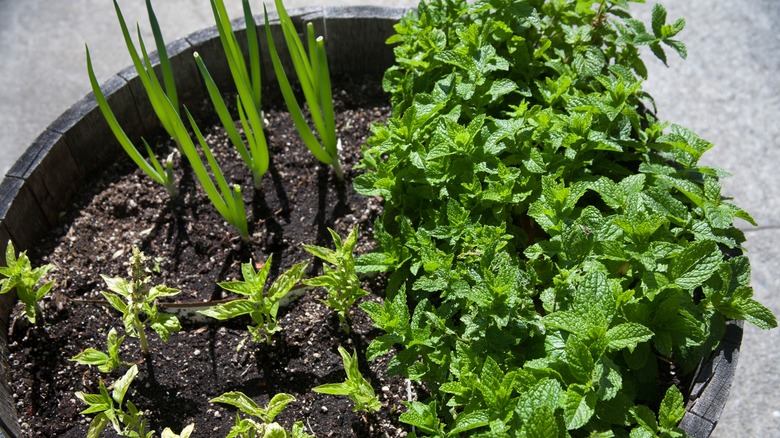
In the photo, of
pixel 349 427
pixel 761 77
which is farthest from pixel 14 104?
pixel 761 77

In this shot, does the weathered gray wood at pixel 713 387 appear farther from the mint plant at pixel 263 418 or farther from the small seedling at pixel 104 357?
the small seedling at pixel 104 357

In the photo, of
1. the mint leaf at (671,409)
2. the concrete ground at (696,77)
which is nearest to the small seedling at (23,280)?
the concrete ground at (696,77)

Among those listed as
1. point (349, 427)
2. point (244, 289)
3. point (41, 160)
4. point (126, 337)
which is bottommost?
point (349, 427)

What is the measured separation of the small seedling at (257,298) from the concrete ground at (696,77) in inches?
53.7

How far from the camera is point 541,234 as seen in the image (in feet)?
6.45

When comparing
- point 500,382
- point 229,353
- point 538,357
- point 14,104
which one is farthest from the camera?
point 14,104

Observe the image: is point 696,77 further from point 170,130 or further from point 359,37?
point 170,130

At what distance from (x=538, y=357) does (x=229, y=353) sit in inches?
29.7

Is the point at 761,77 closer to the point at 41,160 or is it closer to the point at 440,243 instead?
the point at 440,243

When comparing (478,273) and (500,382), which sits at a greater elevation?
(478,273)

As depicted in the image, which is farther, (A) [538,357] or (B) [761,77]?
(B) [761,77]

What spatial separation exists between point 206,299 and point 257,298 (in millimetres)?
291

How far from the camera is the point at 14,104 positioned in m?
3.00

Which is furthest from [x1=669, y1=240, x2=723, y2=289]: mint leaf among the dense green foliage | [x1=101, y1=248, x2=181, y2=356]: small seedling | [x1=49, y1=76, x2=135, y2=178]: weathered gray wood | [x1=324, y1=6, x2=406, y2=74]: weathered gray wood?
[x1=49, y1=76, x2=135, y2=178]: weathered gray wood
